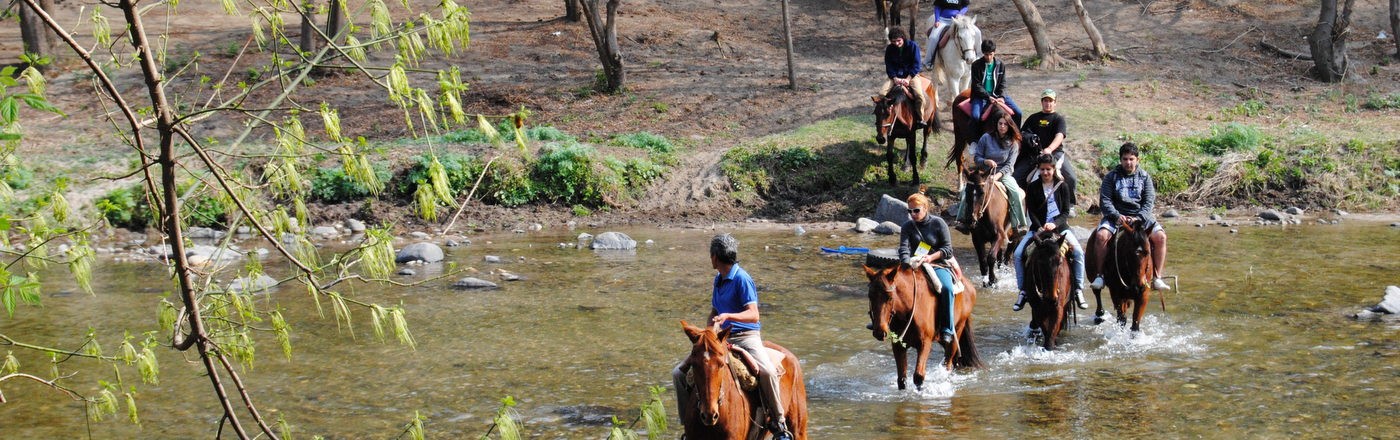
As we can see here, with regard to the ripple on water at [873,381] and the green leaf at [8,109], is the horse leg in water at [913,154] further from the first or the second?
the green leaf at [8,109]

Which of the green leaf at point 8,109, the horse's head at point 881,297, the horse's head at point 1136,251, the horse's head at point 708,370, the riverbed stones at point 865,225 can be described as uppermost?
the green leaf at point 8,109

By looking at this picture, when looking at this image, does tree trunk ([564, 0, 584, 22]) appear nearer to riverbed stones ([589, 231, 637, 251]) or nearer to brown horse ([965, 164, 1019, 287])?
riverbed stones ([589, 231, 637, 251])

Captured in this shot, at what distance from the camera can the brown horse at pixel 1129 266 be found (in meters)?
11.4

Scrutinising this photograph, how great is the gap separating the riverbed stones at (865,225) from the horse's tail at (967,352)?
7.82m

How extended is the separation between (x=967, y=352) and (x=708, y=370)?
15.0 ft

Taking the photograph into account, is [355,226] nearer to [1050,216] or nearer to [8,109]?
[1050,216]

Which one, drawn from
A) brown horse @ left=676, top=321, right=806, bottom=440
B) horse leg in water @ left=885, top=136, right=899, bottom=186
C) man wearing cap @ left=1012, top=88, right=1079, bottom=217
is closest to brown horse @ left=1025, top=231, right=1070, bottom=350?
man wearing cap @ left=1012, top=88, right=1079, bottom=217

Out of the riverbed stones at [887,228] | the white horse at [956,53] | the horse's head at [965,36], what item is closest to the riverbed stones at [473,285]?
the riverbed stones at [887,228]

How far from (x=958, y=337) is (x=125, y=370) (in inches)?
305

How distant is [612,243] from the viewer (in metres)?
17.4

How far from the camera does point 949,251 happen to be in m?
9.71

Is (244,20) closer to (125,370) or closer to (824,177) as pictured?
(824,177)

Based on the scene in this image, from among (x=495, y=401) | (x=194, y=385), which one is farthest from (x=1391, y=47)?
(x=194, y=385)

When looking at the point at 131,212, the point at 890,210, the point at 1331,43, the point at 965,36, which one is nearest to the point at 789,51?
the point at 965,36
